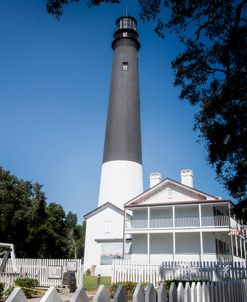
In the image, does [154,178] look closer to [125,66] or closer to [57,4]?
[125,66]

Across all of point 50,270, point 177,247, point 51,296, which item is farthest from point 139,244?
point 51,296

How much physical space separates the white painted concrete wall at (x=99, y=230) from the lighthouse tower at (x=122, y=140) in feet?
5.01

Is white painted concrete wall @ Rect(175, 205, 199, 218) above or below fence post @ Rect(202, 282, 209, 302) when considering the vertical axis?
above

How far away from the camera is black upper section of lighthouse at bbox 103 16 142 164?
36.0m

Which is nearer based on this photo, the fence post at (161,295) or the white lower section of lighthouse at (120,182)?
the fence post at (161,295)

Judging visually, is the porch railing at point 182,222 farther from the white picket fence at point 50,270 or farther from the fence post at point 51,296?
the fence post at point 51,296

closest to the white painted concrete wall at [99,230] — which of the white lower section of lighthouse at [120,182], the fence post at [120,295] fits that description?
the white lower section of lighthouse at [120,182]

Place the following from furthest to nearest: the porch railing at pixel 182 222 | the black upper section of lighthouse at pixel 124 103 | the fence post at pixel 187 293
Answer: the black upper section of lighthouse at pixel 124 103 → the porch railing at pixel 182 222 → the fence post at pixel 187 293

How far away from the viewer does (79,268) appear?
17.2 metres

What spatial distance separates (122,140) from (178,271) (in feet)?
68.8

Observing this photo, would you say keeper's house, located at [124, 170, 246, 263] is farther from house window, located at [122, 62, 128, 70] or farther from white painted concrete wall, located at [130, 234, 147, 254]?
house window, located at [122, 62, 128, 70]

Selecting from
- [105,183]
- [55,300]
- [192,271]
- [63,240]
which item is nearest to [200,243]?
[105,183]

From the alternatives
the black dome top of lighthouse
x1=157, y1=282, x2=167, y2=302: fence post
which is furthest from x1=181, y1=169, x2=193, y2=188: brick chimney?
x1=157, y1=282, x2=167, y2=302: fence post

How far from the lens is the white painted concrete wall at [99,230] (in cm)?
3316
